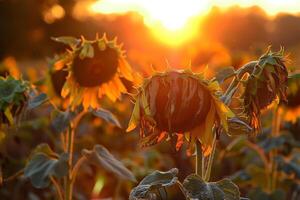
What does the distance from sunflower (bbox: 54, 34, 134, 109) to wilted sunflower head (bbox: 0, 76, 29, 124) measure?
0.32 meters

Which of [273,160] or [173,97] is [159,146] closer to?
[273,160]

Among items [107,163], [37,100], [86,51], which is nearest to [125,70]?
[86,51]

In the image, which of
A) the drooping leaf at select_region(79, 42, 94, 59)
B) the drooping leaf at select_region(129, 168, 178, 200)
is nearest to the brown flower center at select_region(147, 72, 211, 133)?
the drooping leaf at select_region(129, 168, 178, 200)

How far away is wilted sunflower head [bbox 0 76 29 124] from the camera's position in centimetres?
221

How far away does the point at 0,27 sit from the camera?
21016mm

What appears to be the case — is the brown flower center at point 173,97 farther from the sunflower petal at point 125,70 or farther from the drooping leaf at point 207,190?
the sunflower petal at point 125,70

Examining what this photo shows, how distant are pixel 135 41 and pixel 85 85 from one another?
2118 centimetres

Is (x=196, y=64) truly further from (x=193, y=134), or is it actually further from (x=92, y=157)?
(x=193, y=134)


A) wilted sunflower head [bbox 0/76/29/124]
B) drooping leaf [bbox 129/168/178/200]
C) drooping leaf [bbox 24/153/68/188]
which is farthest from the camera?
drooping leaf [bbox 24/153/68/188]

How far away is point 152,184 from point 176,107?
0.59 feet

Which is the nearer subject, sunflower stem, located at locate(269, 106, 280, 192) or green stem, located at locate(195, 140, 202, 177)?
green stem, located at locate(195, 140, 202, 177)

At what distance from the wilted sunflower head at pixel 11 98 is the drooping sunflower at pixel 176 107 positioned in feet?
2.41

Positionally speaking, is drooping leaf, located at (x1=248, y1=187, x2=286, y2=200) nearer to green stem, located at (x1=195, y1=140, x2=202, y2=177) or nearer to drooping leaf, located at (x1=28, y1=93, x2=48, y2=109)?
drooping leaf, located at (x1=28, y1=93, x2=48, y2=109)

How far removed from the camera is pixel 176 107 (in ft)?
5.08
